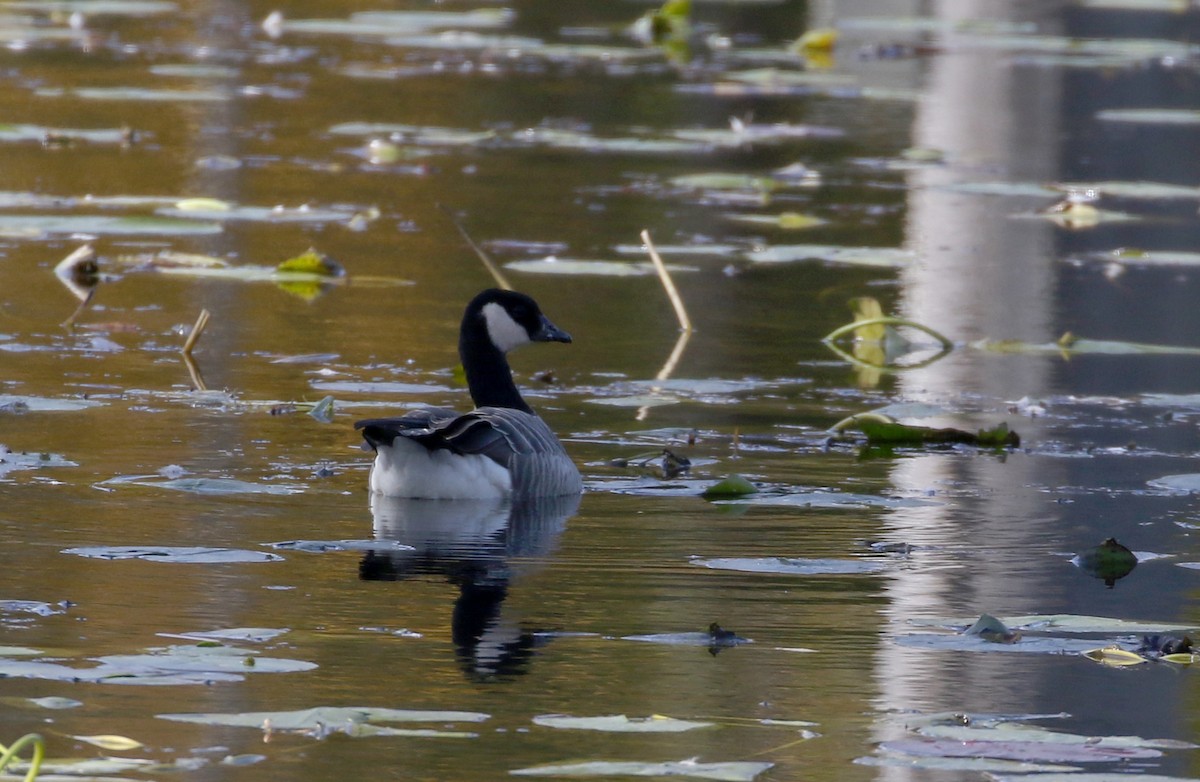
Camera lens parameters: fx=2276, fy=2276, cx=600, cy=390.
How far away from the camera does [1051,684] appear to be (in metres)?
5.27

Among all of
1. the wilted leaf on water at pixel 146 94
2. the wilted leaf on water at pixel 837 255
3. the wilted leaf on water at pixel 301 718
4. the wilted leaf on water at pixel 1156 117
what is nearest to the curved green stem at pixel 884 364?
the wilted leaf on water at pixel 837 255

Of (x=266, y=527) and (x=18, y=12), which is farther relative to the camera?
(x=18, y=12)

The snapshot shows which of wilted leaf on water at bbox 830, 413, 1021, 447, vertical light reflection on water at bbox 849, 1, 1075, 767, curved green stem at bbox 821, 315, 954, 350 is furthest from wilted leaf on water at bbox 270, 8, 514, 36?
wilted leaf on water at bbox 830, 413, 1021, 447

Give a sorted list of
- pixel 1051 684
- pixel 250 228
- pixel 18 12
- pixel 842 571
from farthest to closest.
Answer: pixel 18 12 → pixel 250 228 → pixel 842 571 → pixel 1051 684

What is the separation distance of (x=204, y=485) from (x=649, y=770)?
118 inches

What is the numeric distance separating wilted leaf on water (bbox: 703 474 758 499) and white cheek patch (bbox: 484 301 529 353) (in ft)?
3.57

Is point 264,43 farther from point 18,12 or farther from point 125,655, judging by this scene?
point 125,655

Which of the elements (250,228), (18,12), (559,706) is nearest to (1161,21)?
(18,12)

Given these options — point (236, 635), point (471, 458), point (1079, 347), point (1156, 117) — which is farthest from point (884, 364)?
point (1156, 117)

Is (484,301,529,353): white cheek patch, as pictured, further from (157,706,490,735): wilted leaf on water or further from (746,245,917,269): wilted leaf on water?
→ (746,245,917,269): wilted leaf on water

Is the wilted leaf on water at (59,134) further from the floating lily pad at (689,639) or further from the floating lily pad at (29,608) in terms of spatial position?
the floating lily pad at (689,639)

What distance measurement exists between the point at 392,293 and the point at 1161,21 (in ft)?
56.9

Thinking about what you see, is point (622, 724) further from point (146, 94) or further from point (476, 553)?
point (146, 94)

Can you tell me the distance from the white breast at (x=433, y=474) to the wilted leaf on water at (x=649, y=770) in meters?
2.70
